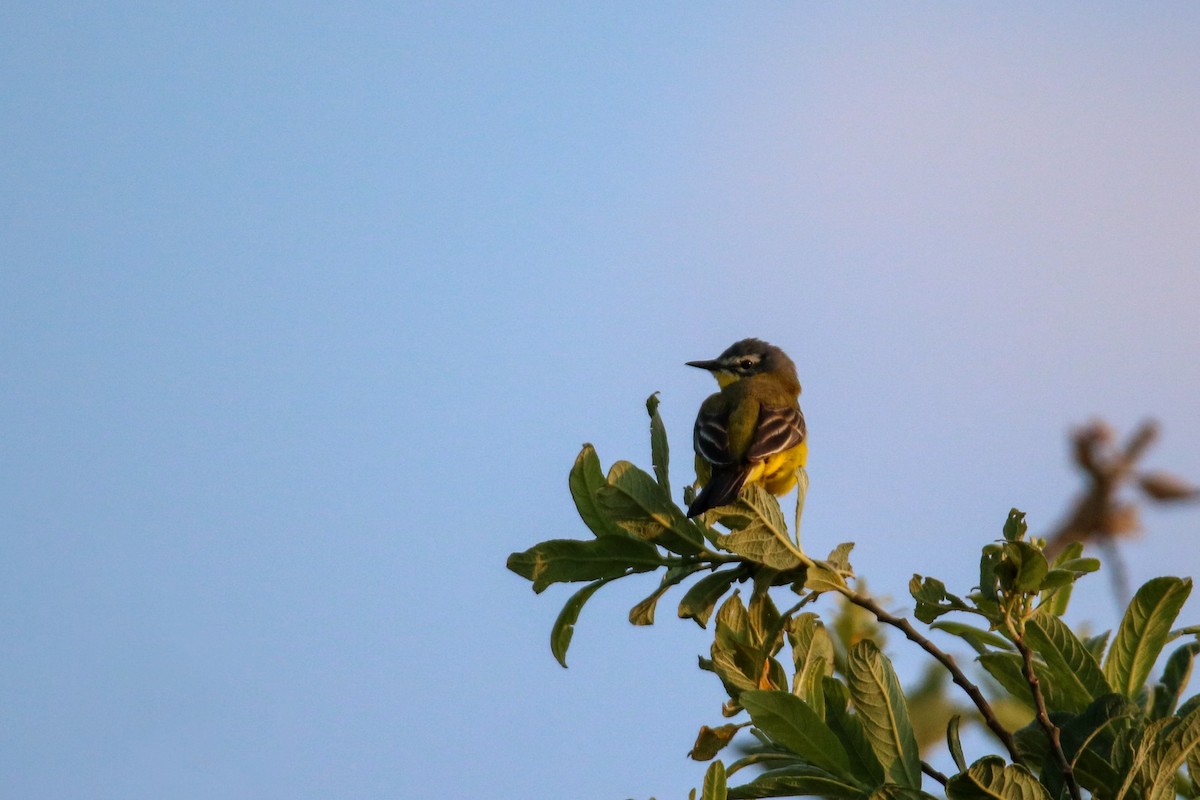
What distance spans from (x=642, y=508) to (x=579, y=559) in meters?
0.29

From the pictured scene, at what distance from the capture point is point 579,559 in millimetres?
4027

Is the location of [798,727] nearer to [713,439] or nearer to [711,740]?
[711,740]

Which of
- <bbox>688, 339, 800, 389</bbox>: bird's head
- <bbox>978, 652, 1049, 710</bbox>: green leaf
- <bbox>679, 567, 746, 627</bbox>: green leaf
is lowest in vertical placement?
<bbox>978, 652, 1049, 710</bbox>: green leaf

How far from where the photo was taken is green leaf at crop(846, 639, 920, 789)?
337 cm

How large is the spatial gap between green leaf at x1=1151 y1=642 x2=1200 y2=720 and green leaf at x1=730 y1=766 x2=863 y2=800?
3.88ft

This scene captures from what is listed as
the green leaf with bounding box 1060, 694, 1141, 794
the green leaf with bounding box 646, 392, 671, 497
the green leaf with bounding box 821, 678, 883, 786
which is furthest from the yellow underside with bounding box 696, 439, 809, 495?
the green leaf with bounding box 1060, 694, 1141, 794

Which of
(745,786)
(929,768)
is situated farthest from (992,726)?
(745,786)

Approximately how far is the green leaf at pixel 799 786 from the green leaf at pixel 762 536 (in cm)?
59

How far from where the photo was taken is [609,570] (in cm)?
407

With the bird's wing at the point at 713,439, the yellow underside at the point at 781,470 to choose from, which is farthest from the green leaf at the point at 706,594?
the yellow underside at the point at 781,470

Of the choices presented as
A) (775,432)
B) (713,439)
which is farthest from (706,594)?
(775,432)

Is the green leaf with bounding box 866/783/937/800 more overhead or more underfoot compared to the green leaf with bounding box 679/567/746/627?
more underfoot

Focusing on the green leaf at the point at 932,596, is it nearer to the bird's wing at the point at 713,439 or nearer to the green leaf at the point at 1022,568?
the green leaf at the point at 1022,568

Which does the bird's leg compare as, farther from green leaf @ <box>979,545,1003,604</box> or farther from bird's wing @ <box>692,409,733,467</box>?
bird's wing @ <box>692,409,733,467</box>
